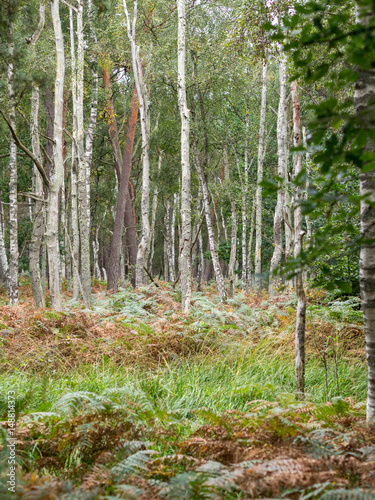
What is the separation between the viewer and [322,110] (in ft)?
4.89

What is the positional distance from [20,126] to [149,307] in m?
12.6

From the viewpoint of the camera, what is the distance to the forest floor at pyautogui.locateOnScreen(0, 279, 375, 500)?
2.00 metres

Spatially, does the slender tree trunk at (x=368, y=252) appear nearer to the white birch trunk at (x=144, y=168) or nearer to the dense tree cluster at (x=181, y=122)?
the dense tree cluster at (x=181, y=122)

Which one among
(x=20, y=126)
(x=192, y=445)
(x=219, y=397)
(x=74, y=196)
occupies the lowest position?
(x=219, y=397)

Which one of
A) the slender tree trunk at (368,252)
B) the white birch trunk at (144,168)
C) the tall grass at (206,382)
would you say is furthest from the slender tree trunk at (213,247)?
the slender tree trunk at (368,252)

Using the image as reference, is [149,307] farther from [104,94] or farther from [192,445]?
[104,94]

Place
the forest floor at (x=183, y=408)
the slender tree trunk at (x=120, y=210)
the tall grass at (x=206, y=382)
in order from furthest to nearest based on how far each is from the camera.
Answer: the slender tree trunk at (x=120, y=210) → the tall grass at (x=206, y=382) → the forest floor at (x=183, y=408)

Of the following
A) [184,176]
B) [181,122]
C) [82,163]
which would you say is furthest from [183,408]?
[82,163]

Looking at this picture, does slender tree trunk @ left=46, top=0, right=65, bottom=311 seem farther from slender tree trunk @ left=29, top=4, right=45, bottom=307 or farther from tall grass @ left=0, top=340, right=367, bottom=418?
tall grass @ left=0, top=340, right=367, bottom=418

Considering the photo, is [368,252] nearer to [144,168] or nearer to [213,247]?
[213,247]

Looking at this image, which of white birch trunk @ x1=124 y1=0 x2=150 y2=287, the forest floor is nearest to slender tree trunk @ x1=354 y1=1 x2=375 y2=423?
the forest floor

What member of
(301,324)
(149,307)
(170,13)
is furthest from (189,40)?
(301,324)

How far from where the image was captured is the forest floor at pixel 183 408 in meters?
2.00

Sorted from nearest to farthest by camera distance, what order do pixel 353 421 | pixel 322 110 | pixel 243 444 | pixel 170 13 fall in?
pixel 322 110, pixel 243 444, pixel 353 421, pixel 170 13
